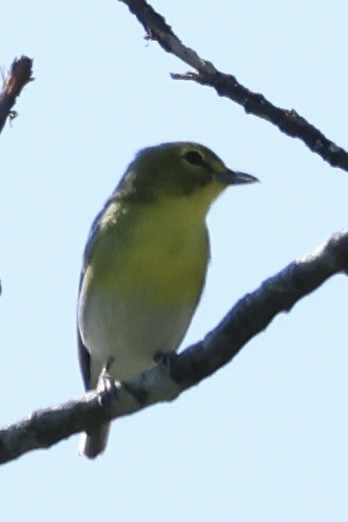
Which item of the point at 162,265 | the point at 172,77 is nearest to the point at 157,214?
the point at 162,265

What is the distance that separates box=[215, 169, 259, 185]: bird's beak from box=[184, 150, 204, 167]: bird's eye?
26 centimetres

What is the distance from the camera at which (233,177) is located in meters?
8.89

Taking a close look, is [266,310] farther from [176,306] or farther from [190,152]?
[190,152]

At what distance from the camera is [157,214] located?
8.43 meters

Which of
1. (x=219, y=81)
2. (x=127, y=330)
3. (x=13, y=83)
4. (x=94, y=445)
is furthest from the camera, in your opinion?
(x=94, y=445)

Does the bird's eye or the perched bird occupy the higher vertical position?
the bird's eye

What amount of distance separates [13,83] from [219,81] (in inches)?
35.1

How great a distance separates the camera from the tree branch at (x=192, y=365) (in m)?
4.55

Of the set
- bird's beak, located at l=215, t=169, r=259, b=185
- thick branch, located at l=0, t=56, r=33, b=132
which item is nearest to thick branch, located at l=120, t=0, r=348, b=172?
thick branch, located at l=0, t=56, r=33, b=132

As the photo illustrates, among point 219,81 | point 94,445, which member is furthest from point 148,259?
point 219,81

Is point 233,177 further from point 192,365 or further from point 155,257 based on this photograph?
point 192,365

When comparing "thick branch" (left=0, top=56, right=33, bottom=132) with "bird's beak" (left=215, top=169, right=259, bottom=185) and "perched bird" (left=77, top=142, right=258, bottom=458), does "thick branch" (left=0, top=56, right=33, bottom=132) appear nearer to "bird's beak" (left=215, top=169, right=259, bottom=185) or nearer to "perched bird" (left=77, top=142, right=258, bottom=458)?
"perched bird" (left=77, top=142, right=258, bottom=458)

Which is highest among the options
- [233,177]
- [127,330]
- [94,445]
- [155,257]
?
[233,177]

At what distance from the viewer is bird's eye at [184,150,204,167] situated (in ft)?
29.9
